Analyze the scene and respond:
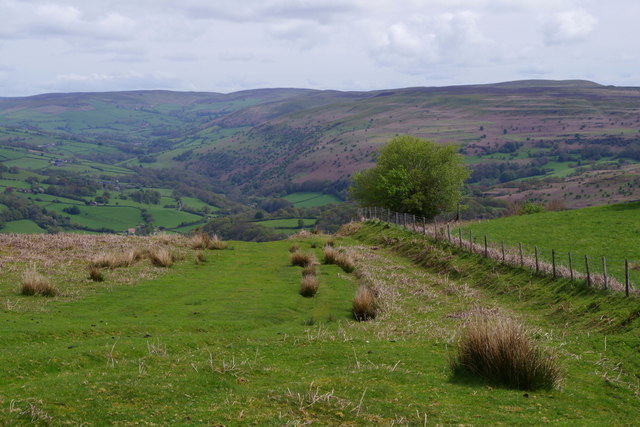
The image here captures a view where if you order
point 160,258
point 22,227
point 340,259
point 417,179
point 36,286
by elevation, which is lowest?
point 22,227

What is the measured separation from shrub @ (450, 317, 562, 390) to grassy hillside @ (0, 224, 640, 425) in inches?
12.3

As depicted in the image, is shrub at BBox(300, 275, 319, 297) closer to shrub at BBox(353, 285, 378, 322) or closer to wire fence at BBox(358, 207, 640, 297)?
shrub at BBox(353, 285, 378, 322)

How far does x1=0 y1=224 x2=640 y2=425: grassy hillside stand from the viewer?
31.1 feet

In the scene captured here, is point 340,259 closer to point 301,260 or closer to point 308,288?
point 301,260

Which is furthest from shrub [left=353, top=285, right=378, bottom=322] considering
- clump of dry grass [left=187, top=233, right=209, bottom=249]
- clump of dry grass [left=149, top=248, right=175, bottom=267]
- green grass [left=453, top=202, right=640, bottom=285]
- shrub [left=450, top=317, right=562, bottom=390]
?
clump of dry grass [left=187, top=233, right=209, bottom=249]

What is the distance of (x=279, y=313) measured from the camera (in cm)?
2164

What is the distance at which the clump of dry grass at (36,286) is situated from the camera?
20.7 metres

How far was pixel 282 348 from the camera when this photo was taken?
15062 mm

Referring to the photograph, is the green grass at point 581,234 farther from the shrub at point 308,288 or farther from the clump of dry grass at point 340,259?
the shrub at point 308,288

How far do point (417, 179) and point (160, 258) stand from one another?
42234 mm

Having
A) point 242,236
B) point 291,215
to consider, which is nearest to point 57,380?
point 242,236

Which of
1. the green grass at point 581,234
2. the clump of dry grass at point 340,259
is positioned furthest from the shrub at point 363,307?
the clump of dry grass at point 340,259

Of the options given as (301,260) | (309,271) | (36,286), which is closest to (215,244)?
(301,260)

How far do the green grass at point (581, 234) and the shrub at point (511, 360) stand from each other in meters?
14.5
